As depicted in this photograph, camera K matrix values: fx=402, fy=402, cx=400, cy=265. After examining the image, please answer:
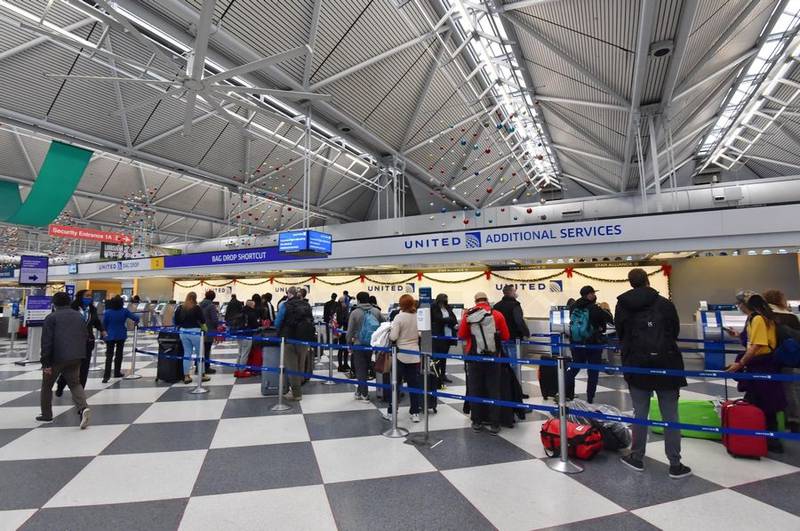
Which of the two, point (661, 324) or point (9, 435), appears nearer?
point (661, 324)

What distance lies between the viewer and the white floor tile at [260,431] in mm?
4094

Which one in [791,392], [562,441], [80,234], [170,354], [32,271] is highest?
[80,234]

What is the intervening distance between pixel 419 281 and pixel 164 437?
42.9 ft

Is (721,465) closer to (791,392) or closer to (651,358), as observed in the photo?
(651,358)

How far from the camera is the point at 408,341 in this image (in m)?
4.90

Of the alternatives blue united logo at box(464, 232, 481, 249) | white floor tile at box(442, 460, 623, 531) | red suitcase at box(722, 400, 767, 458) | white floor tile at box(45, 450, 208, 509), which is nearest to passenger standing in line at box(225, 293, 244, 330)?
white floor tile at box(45, 450, 208, 509)

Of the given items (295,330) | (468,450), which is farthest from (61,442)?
(468,450)

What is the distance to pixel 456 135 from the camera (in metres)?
16.2

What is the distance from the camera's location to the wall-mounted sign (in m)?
10.6

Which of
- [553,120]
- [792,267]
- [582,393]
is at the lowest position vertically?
[582,393]

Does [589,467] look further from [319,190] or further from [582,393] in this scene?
[319,190]

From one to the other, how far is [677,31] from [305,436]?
983 centimetres

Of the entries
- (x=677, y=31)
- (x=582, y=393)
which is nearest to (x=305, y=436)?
(x=582, y=393)

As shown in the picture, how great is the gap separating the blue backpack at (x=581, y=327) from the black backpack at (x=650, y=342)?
2.36 metres
